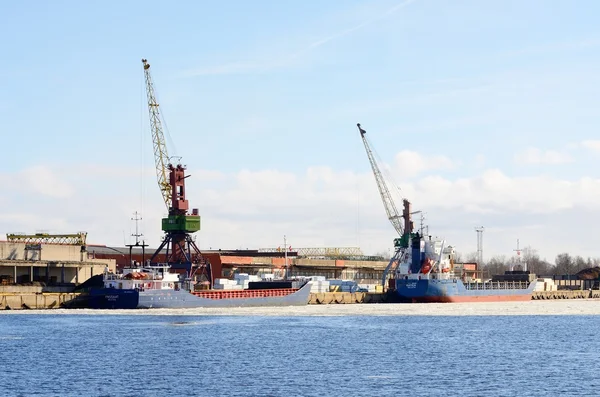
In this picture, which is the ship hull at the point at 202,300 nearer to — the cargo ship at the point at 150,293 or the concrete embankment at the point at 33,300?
the cargo ship at the point at 150,293

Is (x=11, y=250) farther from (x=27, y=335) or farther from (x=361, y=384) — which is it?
(x=361, y=384)

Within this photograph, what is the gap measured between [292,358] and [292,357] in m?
0.63

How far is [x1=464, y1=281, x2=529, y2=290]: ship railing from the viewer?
170 meters

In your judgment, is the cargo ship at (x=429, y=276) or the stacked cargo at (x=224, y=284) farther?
the cargo ship at (x=429, y=276)

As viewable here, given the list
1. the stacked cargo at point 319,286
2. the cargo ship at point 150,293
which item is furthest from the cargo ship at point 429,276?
the cargo ship at point 150,293

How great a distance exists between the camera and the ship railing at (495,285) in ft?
557

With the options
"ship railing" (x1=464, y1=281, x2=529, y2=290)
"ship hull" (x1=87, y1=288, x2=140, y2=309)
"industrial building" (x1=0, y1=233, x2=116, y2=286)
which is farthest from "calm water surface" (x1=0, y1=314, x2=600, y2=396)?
"ship railing" (x1=464, y1=281, x2=529, y2=290)

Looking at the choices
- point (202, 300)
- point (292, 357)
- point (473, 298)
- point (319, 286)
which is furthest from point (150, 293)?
point (473, 298)

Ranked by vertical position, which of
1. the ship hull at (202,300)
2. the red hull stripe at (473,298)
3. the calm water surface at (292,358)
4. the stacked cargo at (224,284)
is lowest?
the calm water surface at (292,358)

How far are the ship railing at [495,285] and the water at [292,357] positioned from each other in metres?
63.8

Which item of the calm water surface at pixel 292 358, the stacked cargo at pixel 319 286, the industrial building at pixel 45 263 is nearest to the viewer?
the calm water surface at pixel 292 358

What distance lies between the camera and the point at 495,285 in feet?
595

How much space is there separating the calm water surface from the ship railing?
Result: 65845 millimetres

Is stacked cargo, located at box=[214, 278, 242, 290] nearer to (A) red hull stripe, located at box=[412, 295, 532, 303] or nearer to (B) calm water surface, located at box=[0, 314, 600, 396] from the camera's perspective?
(A) red hull stripe, located at box=[412, 295, 532, 303]
